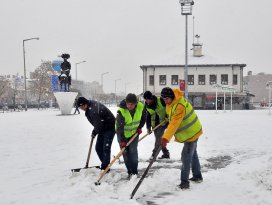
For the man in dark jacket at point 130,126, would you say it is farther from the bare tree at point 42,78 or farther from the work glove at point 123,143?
the bare tree at point 42,78

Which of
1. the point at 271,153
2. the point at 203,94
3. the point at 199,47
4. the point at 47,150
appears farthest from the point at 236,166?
the point at 199,47

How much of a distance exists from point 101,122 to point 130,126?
0.51 m

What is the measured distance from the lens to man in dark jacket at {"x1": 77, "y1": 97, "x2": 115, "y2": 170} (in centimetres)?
550

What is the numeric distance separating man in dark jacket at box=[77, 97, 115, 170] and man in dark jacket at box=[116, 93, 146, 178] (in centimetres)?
31

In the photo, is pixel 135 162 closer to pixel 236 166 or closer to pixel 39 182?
pixel 39 182

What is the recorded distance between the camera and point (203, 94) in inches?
1768

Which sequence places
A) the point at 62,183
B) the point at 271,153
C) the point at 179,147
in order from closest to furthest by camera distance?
1. the point at 62,183
2. the point at 271,153
3. the point at 179,147

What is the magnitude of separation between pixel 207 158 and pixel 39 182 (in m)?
3.57

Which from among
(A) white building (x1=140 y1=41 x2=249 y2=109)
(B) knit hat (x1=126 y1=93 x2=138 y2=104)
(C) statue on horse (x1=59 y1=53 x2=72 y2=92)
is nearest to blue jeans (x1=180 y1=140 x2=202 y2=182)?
(B) knit hat (x1=126 y1=93 x2=138 y2=104)

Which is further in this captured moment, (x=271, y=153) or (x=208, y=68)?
(x=208, y=68)

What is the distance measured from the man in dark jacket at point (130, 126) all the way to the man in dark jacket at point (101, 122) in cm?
31

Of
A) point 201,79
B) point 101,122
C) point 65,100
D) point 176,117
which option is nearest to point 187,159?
point 176,117

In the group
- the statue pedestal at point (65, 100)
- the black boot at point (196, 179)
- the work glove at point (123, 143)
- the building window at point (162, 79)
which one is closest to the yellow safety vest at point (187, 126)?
the black boot at point (196, 179)

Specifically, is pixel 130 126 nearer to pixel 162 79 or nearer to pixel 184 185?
pixel 184 185
